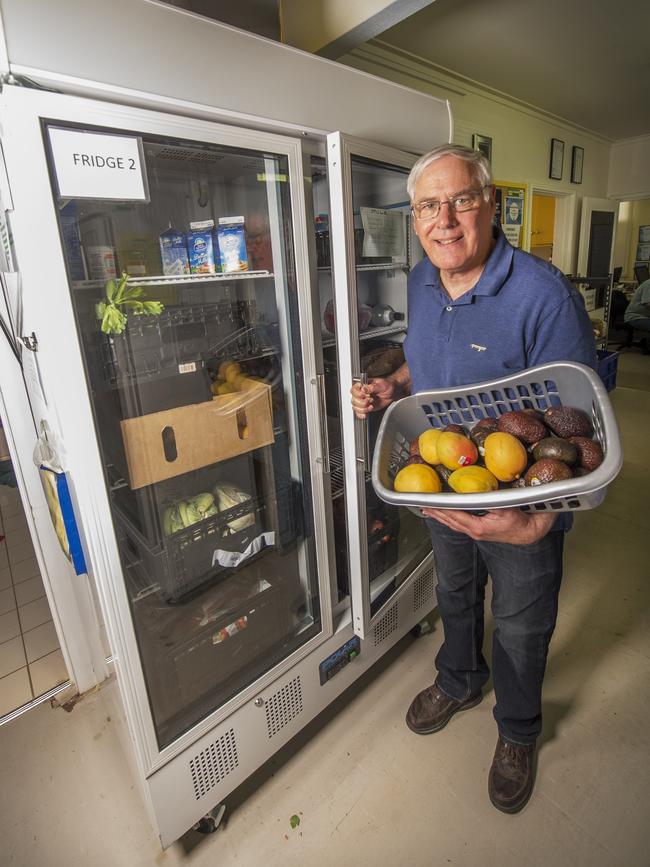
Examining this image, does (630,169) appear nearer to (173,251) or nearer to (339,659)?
(173,251)

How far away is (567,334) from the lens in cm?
123

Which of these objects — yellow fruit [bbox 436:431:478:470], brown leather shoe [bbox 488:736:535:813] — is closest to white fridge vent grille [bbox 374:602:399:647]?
brown leather shoe [bbox 488:736:535:813]

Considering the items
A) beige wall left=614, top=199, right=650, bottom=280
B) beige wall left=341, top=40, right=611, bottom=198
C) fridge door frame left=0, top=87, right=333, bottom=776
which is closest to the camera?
fridge door frame left=0, top=87, right=333, bottom=776

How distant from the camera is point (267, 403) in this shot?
4.86 ft

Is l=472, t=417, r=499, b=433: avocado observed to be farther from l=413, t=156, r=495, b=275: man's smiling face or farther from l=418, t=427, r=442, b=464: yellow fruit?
l=413, t=156, r=495, b=275: man's smiling face

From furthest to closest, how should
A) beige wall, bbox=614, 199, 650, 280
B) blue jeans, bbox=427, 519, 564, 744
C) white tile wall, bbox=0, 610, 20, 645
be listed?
beige wall, bbox=614, 199, 650, 280, white tile wall, bbox=0, 610, 20, 645, blue jeans, bbox=427, 519, 564, 744

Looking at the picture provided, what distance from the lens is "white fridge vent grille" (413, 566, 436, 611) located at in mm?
2049

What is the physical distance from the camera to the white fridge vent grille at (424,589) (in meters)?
2.05

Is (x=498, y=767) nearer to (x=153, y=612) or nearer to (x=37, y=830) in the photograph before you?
(x=153, y=612)

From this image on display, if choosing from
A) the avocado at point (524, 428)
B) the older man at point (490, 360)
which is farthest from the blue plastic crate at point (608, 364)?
the avocado at point (524, 428)

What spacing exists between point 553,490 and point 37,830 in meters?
1.83

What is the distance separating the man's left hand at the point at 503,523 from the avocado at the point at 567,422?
20 centimetres

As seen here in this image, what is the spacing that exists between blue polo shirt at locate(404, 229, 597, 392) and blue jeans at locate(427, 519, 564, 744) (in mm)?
483

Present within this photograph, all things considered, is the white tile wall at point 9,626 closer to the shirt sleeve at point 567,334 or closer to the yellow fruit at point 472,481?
the yellow fruit at point 472,481
